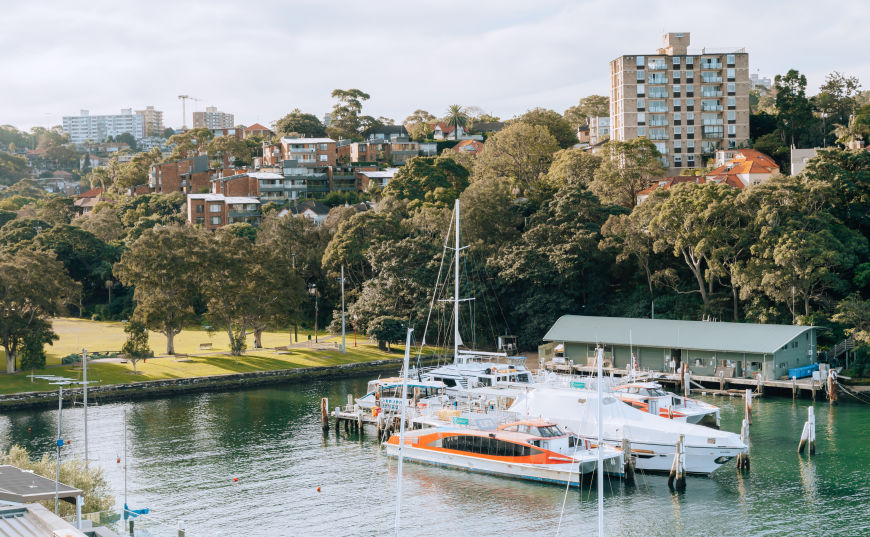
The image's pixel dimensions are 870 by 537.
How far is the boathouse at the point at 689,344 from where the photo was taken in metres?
64.8

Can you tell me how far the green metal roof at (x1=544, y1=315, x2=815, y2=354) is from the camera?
65188 mm

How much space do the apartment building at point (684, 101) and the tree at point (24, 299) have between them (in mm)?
67778

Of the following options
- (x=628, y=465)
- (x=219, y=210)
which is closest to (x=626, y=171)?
(x=628, y=465)

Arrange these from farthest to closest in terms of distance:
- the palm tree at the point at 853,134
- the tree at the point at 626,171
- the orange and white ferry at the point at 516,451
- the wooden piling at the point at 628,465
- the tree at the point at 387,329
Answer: the tree at the point at 626,171 < the palm tree at the point at 853,134 < the tree at the point at 387,329 < the wooden piling at the point at 628,465 < the orange and white ferry at the point at 516,451

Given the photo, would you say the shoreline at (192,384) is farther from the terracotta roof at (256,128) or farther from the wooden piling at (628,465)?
the terracotta roof at (256,128)

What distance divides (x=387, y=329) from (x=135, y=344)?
800 inches

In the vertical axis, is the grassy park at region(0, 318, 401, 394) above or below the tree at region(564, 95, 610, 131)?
below

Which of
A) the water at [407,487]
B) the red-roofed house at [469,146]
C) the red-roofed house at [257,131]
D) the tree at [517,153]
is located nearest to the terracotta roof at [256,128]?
the red-roofed house at [257,131]

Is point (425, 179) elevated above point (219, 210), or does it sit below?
above

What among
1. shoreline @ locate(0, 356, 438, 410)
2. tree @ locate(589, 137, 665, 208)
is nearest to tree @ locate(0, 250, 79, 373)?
shoreline @ locate(0, 356, 438, 410)

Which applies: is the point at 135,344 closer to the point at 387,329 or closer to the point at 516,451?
the point at 387,329

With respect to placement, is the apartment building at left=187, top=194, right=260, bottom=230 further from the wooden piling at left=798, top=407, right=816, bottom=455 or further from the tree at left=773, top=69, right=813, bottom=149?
the wooden piling at left=798, top=407, right=816, bottom=455

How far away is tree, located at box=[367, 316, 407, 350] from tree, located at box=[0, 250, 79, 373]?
2424 cm

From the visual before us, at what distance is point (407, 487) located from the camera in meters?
43.0
